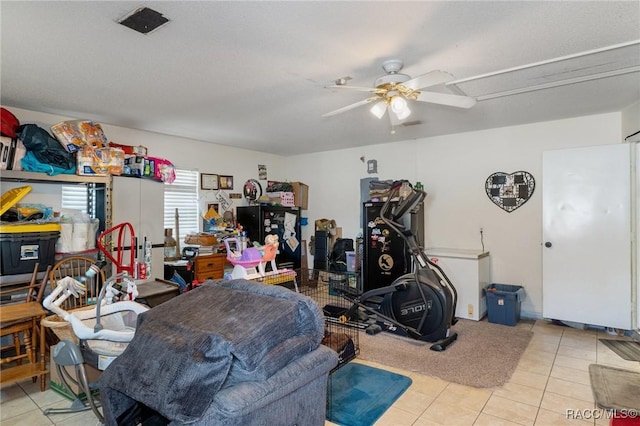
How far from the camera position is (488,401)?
2520 millimetres

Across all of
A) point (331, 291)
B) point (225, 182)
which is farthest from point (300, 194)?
point (331, 291)

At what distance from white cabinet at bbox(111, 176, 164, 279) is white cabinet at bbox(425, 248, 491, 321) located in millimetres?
3417

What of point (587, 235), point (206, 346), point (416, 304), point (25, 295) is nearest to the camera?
point (206, 346)

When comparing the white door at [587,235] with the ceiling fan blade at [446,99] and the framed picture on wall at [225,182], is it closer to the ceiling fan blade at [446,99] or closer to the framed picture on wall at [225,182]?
the ceiling fan blade at [446,99]

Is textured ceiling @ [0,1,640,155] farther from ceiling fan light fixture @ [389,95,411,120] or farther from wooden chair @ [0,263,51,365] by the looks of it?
wooden chair @ [0,263,51,365]

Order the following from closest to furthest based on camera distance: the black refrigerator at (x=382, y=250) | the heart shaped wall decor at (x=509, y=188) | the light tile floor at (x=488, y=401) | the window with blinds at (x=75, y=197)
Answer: the light tile floor at (x=488, y=401), the window with blinds at (x=75, y=197), the heart shaped wall decor at (x=509, y=188), the black refrigerator at (x=382, y=250)

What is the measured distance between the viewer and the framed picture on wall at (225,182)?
5.66m

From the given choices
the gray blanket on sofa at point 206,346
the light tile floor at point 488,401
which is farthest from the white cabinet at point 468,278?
the gray blanket on sofa at point 206,346

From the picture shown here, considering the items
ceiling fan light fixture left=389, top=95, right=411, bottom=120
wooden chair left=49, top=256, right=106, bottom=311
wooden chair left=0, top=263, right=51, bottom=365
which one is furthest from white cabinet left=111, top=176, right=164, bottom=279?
ceiling fan light fixture left=389, top=95, right=411, bottom=120

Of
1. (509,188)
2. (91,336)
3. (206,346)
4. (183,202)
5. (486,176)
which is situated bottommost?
(91,336)

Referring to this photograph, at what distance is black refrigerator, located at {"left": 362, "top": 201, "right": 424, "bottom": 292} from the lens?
486 centimetres

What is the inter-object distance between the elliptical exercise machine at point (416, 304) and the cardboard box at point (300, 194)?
2.74 metres

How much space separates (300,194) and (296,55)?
13.2ft

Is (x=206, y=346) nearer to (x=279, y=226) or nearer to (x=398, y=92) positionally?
(x=398, y=92)
